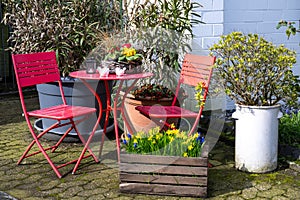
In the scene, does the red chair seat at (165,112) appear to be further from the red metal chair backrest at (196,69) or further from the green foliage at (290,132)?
the green foliage at (290,132)

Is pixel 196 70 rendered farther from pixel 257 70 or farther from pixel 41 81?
pixel 41 81

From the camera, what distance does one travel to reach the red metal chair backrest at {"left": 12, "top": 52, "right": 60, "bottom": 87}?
425cm

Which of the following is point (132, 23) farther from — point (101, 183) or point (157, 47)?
point (101, 183)

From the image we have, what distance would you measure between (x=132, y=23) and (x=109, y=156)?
1545mm

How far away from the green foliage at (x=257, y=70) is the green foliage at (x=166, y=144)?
1.99 ft

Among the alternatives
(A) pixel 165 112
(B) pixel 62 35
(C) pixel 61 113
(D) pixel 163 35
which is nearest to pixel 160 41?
(D) pixel 163 35

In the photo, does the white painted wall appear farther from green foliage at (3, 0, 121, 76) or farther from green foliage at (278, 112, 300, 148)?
green foliage at (278, 112, 300, 148)

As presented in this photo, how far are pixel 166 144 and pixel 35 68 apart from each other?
1518 millimetres

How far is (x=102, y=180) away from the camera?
3955 mm

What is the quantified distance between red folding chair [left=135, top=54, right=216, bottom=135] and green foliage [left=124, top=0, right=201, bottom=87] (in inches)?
17.4

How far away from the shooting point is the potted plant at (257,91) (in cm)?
393

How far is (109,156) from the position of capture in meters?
4.55

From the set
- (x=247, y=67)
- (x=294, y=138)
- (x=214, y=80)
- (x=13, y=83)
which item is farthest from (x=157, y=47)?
(x=13, y=83)

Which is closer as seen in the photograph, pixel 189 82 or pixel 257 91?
pixel 257 91
